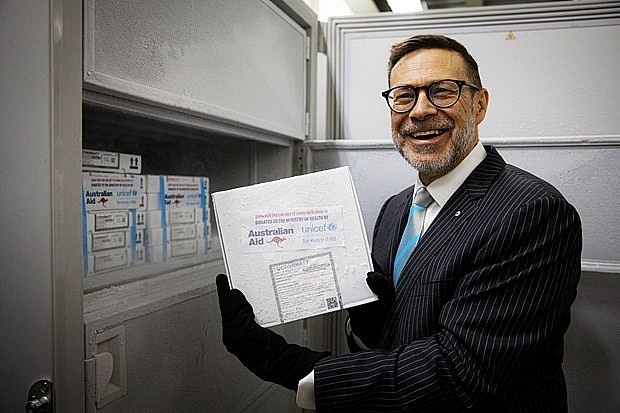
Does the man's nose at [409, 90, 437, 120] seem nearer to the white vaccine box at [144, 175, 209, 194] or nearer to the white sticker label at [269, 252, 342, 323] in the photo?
the white sticker label at [269, 252, 342, 323]

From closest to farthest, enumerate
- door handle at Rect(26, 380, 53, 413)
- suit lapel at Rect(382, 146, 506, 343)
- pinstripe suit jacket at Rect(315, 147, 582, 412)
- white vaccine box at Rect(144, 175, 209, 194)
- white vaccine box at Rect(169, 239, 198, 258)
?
door handle at Rect(26, 380, 53, 413)
pinstripe suit jacket at Rect(315, 147, 582, 412)
suit lapel at Rect(382, 146, 506, 343)
white vaccine box at Rect(144, 175, 209, 194)
white vaccine box at Rect(169, 239, 198, 258)

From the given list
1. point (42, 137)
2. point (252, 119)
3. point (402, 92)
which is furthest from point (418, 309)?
point (42, 137)

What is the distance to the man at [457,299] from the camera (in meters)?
→ 0.95

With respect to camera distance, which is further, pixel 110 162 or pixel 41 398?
pixel 110 162

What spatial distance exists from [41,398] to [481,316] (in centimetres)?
74

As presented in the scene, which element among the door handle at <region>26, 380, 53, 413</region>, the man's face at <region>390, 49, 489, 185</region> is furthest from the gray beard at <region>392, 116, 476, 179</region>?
the door handle at <region>26, 380, 53, 413</region>

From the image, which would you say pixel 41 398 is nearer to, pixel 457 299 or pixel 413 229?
pixel 457 299

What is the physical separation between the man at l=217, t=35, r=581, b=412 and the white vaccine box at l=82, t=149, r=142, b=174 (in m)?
0.37

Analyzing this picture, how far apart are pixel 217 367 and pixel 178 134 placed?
2.13 ft

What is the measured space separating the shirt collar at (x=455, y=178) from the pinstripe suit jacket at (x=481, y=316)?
0.06m

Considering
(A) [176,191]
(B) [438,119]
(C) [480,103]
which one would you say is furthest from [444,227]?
(A) [176,191]

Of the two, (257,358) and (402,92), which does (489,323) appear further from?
(402,92)

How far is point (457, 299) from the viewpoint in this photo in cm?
99

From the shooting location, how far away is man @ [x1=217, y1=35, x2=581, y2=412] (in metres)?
0.95
